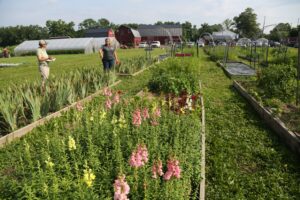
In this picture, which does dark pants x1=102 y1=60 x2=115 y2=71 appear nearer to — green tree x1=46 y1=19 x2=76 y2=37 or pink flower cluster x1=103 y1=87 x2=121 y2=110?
pink flower cluster x1=103 y1=87 x2=121 y2=110

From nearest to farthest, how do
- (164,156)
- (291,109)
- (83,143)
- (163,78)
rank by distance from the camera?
(164,156)
(83,143)
(291,109)
(163,78)

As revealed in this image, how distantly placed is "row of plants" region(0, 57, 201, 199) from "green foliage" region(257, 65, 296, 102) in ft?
9.81

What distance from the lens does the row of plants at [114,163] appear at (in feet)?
7.50

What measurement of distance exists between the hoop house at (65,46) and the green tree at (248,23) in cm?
6500

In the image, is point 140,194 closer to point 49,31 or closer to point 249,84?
point 249,84

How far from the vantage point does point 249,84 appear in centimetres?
Answer: 898

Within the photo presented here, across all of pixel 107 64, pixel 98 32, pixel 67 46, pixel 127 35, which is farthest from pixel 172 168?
pixel 98 32

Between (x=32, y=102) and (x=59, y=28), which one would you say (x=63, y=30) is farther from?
(x=32, y=102)

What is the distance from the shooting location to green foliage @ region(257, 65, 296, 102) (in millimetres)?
6872

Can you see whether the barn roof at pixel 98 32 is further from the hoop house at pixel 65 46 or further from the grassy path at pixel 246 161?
the grassy path at pixel 246 161

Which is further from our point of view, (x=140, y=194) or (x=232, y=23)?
(x=232, y=23)

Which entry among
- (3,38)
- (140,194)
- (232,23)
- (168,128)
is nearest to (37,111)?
(168,128)

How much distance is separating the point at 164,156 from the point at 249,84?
6.66 meters

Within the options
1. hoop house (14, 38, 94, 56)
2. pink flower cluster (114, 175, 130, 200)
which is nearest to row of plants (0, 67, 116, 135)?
pink flower cluster (114, 175, 130, 200)
